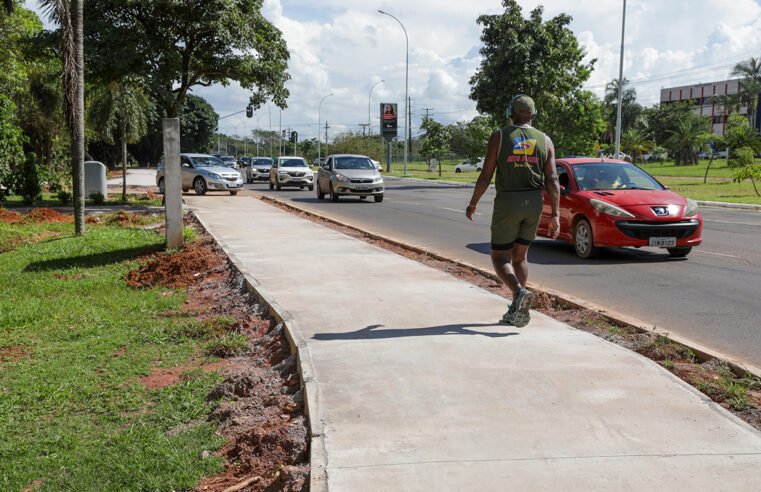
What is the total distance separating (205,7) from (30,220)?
276 inches

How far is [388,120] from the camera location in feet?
226

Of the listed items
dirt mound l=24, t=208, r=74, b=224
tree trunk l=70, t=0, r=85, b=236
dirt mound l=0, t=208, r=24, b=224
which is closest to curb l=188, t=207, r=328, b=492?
tree trunk l=70, t=0, r=85, b=236

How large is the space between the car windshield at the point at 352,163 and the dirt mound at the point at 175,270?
15.5 meters

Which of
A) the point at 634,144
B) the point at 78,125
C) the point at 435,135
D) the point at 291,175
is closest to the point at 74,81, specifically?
the point at 78,125

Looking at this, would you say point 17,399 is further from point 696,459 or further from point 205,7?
Answer: point 205,7

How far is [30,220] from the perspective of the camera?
692 inches

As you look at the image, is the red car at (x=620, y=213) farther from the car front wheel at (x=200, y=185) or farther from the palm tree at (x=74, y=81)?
the car front wheel at (x=200, y=185)

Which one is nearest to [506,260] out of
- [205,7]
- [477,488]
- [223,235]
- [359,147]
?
[477,488]

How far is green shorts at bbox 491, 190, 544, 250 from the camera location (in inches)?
243

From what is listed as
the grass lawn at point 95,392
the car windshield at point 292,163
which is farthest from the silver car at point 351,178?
the grass lawn at point 95,392

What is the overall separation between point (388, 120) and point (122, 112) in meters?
44.8

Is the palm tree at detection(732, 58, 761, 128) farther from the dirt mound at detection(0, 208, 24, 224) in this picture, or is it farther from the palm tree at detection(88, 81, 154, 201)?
the dirt mound at detection(0, 208, 24, 224)

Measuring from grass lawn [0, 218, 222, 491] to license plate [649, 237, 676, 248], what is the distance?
672 cm

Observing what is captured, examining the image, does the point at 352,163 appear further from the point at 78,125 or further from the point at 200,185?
the point at 78,125
